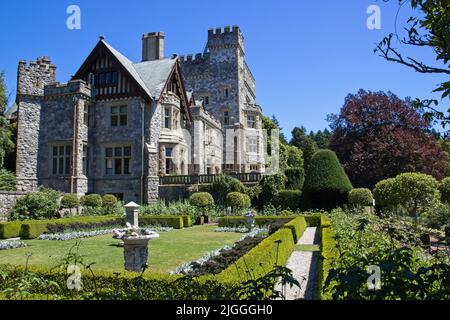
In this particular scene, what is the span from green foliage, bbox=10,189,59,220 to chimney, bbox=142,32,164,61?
59.2 ft

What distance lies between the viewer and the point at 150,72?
2877 centimetres

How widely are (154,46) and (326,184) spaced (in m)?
20.5

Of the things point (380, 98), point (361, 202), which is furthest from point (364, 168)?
point (361, 202)

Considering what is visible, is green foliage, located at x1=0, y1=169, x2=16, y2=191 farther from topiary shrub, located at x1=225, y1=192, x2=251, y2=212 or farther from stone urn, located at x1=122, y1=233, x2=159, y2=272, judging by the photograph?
stone urn, located at x1=122, y1=233, x2=159, y2=272

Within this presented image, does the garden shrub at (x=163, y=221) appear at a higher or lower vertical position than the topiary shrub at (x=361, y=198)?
lower

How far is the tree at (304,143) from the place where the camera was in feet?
204

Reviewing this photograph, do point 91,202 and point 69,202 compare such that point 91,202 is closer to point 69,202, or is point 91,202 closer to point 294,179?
point 69,202

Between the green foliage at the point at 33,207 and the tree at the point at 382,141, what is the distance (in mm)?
22377

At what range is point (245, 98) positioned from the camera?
1665 inches

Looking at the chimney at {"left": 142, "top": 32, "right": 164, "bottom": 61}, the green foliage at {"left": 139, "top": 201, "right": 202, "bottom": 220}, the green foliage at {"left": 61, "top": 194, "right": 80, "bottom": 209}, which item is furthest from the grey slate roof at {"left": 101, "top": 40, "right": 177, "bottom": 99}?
the green foliage at {"left": 61, "top": 194, "right": 80, "bottom": 209}

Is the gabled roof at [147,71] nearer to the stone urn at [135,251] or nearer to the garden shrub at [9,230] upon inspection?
the garden shrub at [9,230]

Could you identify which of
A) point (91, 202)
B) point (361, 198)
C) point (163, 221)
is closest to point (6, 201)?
point (91, 202)

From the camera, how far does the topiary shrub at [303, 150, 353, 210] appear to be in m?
23.5

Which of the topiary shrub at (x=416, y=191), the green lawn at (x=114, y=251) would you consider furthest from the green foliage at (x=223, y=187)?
the topiary shrub at (x=416, y=191)
